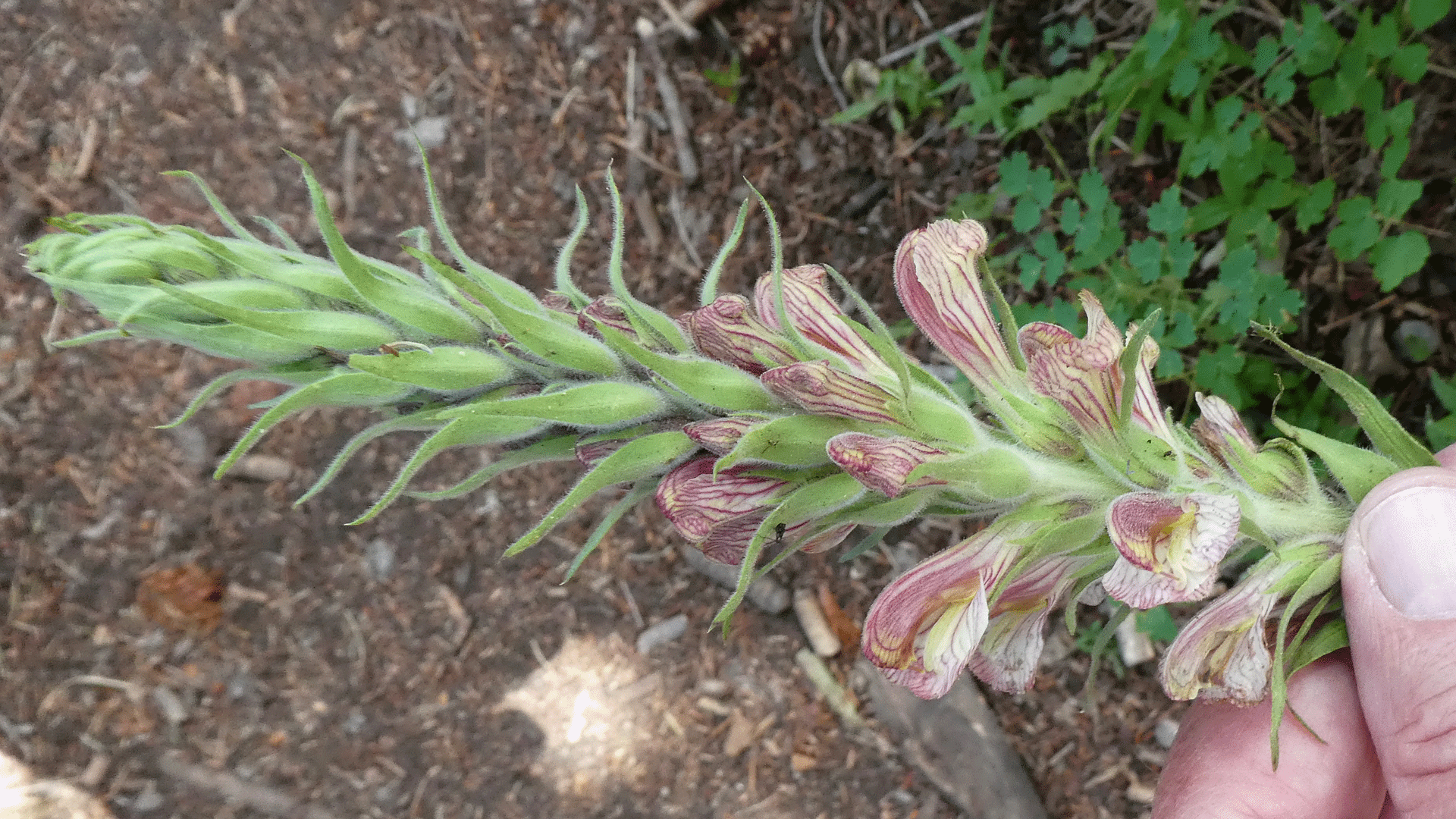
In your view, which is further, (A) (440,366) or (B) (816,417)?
(B) (816,417)

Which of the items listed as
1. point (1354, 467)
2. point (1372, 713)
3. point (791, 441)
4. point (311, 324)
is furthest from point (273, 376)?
point (1372, 713)

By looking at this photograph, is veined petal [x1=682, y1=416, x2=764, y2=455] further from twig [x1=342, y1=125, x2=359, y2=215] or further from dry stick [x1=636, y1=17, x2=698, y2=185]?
twig [x1=342, y1=125, x2=359, y2=215]

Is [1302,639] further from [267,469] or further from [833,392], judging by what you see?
[267,469]

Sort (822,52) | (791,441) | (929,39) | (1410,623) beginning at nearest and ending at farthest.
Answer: (791,441) < (1410,623) < (929,39) < (822,52)

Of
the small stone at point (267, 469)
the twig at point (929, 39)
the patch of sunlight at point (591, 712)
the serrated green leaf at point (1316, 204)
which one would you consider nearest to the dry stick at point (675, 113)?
the twig at point (929, 39)

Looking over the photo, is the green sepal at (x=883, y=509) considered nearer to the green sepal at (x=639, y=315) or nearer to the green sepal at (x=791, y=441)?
the green sepal at (x=791, y=441)

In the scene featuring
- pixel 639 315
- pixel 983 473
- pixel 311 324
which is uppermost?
pixel 311 324

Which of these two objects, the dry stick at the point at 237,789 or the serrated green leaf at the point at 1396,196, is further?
the dry stick at the point at 237,789
